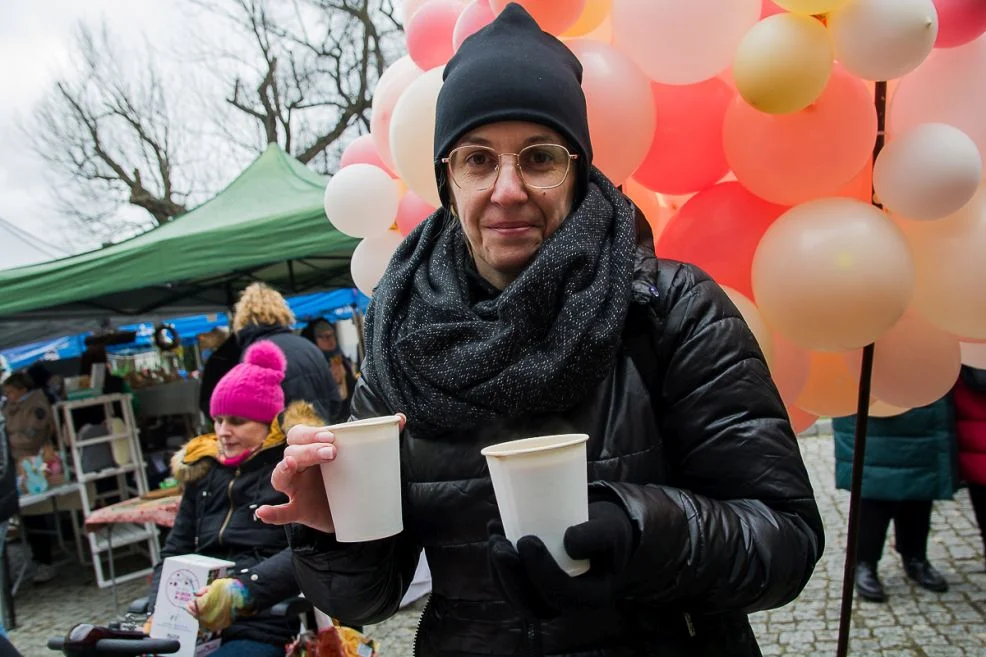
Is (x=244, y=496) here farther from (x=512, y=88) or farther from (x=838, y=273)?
(x=838, y=273)

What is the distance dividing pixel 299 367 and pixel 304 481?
321cm

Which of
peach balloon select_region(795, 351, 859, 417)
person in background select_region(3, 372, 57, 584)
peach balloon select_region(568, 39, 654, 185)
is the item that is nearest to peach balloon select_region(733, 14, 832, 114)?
peach balloon select_region(568, 39, 654, 185)

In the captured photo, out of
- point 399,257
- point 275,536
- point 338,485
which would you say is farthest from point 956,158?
point 275,536

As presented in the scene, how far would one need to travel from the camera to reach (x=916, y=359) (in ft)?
6.02

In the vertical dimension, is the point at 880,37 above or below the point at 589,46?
below

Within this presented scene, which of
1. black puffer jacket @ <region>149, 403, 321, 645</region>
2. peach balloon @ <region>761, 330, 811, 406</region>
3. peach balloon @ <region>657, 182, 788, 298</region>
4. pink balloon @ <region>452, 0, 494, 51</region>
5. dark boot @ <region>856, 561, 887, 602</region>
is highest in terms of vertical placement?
pink balloon @ <region>452, 0, 494, 51</region>

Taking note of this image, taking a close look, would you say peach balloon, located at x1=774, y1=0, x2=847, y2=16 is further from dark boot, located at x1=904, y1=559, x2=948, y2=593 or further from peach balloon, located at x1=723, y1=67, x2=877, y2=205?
dark boot, located at x1=904, y1=559, x2=948, y2=593

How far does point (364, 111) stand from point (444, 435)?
18.7 metres

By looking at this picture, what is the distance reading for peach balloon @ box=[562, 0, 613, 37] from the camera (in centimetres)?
183

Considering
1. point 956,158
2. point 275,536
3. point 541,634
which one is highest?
point 956,158

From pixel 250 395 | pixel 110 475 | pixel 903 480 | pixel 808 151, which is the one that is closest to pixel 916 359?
pixel 808 151

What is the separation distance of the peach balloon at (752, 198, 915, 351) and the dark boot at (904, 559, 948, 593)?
320 centimetres

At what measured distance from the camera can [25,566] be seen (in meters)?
6.52

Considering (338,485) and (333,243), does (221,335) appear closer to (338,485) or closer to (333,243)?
(333,243)
